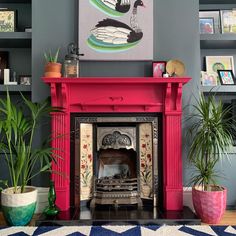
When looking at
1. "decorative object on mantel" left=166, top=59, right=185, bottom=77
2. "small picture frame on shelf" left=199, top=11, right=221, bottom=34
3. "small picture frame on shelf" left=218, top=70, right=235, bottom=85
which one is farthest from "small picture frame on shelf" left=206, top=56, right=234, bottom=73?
"decorative object on mantel" left=166, top=59, right=185, bottom=77

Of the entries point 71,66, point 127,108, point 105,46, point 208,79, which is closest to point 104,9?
point 105,46

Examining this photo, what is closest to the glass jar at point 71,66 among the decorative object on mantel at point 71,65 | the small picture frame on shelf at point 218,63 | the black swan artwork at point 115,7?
the decorative object on mantel at point 71,65

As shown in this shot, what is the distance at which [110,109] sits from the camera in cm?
281

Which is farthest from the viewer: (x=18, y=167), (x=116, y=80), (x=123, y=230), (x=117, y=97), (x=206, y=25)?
(x=206, y=25)

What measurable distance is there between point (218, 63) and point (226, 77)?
213 mm

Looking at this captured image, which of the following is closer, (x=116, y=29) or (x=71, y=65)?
(x=71, y=65)

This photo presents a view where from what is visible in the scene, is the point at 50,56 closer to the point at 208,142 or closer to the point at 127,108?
the point at 127,108

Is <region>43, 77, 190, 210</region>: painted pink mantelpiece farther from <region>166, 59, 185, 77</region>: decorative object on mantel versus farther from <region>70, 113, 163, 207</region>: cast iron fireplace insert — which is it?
<region>166, 59, 185, 77</region>: decorative object on mantel

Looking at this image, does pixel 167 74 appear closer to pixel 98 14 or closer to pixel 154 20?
pixel 154 20

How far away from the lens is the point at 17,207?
236 cm

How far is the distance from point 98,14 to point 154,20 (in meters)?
0.60

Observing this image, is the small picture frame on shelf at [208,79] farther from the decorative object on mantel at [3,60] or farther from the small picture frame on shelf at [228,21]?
the decorative object on mantel at [3,60]

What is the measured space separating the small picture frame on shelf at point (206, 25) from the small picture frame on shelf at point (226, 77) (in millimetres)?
486

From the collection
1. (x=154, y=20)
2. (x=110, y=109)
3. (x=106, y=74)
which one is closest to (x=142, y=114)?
(x=110, y=109)
